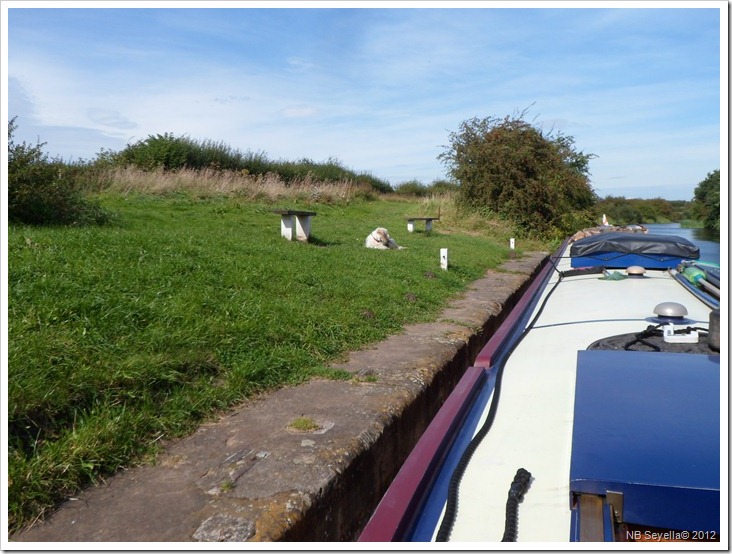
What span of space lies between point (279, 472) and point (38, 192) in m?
6.45

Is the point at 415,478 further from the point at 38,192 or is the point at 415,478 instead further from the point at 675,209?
the point at 675,209

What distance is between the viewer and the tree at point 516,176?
59.9 feet

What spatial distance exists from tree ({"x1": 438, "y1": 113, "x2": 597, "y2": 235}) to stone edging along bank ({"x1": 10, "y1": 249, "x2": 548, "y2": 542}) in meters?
14.9

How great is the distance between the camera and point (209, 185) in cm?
1558

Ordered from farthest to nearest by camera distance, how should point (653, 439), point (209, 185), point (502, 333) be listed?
point (209, 185)
point (502, 333)
point (653, 439)

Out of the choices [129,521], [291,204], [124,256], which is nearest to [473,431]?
[129,521]

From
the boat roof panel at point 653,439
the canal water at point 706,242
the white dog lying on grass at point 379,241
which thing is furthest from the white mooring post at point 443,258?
the boat roof panel at point 653,439

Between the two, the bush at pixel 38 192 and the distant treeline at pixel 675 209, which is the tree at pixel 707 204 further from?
the bush at pixel 38 192

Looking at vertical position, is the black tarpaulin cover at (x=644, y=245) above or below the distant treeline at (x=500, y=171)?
below

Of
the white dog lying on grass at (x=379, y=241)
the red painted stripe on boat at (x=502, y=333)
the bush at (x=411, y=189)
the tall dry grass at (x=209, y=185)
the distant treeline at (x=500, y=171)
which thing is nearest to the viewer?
the red painted stripe on boat at (x=502, y=333)

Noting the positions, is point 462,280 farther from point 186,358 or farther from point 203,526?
point 203,526

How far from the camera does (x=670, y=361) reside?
2.76 meters

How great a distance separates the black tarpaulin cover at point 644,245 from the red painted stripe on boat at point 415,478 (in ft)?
12.8

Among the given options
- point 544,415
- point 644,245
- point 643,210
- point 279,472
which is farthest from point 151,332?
point 643,210
